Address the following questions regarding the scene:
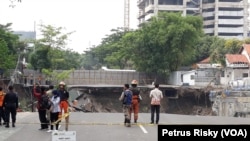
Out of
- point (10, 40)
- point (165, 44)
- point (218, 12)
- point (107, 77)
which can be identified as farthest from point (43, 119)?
point (218, 12)

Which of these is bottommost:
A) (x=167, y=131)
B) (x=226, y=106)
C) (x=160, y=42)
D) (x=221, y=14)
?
(x=226, y=106)

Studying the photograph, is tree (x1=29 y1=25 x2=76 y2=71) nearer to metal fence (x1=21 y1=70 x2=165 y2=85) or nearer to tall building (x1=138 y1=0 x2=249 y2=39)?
metal fence (x1=21 y1=70 x2=165 y2=85)

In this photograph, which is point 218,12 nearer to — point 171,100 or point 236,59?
point 236,59

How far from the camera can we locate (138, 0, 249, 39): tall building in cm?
11638

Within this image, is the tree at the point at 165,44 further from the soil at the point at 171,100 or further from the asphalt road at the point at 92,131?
the asphalt road at the point at 92,131

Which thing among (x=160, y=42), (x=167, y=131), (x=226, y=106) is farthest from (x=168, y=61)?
(x=167, y=131)

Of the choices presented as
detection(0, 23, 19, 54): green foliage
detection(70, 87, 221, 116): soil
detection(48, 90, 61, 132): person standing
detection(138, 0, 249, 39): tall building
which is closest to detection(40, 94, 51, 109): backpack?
detection(48, 90, 61, 132): person standing

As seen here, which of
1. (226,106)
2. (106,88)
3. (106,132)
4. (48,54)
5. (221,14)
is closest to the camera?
(106,132)

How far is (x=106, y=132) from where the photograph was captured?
656 inches

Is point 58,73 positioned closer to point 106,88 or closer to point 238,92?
point 106,88

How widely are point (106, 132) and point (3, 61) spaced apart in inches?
1171

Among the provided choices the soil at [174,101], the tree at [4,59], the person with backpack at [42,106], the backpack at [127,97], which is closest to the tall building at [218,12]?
the soil at [174,101]

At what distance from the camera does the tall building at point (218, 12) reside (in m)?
116

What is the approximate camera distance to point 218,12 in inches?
4577
